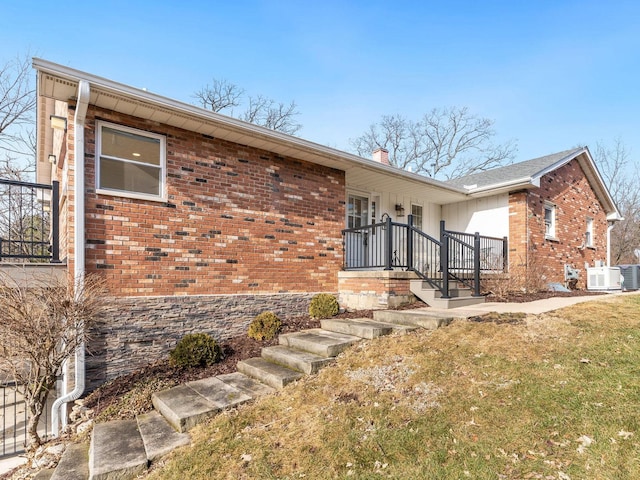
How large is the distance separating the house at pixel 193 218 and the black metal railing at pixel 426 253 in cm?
7

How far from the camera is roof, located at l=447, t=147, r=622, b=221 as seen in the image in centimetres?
991

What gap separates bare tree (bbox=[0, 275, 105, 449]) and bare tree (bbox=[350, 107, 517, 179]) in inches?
923

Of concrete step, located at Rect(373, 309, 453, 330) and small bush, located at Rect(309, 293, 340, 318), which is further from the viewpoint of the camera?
small bush, located at Rect(309, 293, 340, 318)

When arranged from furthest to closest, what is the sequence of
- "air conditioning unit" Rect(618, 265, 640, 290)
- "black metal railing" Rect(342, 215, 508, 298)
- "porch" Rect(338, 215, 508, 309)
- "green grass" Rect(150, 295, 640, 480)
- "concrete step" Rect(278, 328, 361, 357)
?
"air conditioning unit" Rect(618, 265, 640, 290)
"black metal railing" Rect(342, 215, 508, 298)
"porch" Rect(338, 215, 508, 309)
"concrete step" Rect(278, 328, 361, 357)
"green grass" Rect(150, 295, 640, 480)

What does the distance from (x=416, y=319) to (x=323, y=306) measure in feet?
7.14

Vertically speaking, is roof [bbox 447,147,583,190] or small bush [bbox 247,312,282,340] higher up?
roof [bbox 447,147,583,190]

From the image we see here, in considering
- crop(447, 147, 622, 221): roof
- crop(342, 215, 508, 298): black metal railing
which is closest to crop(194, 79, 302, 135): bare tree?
crop(447, 147, 622, 221): roof

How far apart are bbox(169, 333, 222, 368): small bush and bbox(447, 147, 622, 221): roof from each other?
27.7 feet

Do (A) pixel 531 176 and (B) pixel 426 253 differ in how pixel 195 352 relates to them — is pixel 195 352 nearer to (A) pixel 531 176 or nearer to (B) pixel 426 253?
(B) pixel 426 253

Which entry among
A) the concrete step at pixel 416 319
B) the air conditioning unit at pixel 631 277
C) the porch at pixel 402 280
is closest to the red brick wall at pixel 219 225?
the porch at pixel 402 280

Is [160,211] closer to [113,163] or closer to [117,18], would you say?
[113,163]

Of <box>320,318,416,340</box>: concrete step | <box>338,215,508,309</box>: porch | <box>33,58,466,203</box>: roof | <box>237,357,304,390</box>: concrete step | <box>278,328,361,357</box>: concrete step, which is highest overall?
<box>33,58,466,203</box>: roof

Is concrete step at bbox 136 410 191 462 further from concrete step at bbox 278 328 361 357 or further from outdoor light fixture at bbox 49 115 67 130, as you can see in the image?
outdoor light fixture at bbox 49 115 67 130

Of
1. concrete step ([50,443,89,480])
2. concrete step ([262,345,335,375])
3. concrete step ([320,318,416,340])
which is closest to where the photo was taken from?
concrete step ([50,443,89,480])
